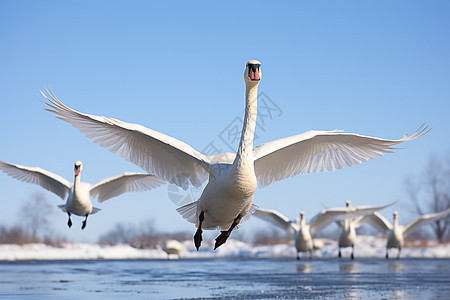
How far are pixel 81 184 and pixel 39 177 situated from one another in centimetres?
183

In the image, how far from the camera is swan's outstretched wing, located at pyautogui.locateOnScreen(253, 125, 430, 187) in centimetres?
1094

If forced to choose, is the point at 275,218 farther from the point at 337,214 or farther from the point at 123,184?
the point at 123,184

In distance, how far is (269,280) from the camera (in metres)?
17.2

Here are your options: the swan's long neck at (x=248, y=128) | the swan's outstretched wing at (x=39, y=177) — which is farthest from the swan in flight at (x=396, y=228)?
the swan's long neck at (x=248, y=128)

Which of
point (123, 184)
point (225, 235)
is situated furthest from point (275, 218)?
point (225, 235)

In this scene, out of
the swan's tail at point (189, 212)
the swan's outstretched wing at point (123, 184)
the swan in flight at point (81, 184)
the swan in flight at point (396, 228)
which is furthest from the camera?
the swan in flight at point (396, 228)

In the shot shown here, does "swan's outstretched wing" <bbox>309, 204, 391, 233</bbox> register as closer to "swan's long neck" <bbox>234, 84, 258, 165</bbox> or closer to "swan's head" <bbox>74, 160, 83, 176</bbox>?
"swan's head" <bbox>74, 160, 83, 176</bbox>

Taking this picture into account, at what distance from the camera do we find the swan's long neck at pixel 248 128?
29.5 ft

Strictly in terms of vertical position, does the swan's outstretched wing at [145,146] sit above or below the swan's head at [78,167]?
below

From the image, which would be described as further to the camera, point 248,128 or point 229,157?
point 229,157

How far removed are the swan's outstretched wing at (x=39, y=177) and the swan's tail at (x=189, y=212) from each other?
12.1 metres

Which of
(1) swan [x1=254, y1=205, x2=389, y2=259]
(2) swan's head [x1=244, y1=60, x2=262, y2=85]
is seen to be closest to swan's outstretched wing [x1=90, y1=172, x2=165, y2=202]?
(1) swan [x1=254, y1=205, x2=389, y2=259]

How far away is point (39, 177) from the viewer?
23031 millimetres

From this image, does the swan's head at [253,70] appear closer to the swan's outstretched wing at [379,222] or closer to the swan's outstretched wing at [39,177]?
the swan's outstretched wing at [39,177]
